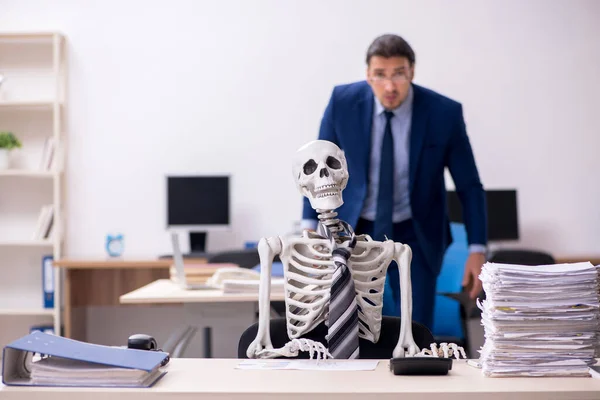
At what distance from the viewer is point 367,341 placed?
171 centimetres

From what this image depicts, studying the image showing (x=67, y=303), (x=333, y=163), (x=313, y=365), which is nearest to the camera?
(x=313, y=365)

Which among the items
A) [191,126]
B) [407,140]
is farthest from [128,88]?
[407,140]

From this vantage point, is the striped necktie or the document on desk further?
the striped necktie

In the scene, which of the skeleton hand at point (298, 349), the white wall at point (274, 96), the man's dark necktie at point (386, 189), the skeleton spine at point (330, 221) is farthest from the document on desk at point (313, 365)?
the white wall at point (274, 96)

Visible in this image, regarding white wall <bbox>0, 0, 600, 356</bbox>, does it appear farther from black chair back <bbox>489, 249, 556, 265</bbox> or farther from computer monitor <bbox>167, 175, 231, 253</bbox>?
black chair back <bbox>489, 249, 556, 265</bbox>

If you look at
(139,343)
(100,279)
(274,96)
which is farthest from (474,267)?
(100,279)

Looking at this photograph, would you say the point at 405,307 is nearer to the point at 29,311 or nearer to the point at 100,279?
the point at 100,279

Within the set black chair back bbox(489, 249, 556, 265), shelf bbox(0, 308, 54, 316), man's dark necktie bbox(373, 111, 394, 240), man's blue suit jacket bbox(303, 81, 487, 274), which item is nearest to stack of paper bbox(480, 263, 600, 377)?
man's dark necktie bbox(373, 111, 394, 240)

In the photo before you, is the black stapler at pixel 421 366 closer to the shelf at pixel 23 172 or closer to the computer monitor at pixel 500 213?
the computer monitor at pixel 500 213

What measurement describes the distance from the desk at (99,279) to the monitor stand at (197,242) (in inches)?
13.4

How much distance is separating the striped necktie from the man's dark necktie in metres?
0.98

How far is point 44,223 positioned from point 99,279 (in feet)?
1.90

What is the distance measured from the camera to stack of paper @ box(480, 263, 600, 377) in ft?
4.41

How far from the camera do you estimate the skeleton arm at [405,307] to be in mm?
1624
